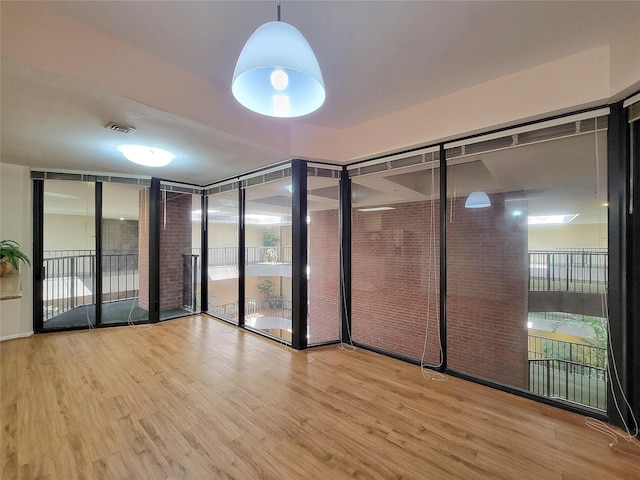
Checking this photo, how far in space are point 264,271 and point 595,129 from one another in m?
4.28

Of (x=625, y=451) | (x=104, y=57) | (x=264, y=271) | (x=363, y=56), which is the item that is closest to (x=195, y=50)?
(x=104, y=57)

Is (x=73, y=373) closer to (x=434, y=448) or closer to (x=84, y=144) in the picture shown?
(x=84, y=144)

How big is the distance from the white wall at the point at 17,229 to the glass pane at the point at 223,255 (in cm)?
262

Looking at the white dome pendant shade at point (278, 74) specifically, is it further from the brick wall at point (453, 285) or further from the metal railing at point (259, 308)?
the metal railing at point (259, 308)

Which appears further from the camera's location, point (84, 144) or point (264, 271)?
point (264, 271)

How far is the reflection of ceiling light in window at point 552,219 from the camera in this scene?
101 inches

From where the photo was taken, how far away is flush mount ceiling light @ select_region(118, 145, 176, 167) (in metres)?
3.05

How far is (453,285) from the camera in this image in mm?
3207

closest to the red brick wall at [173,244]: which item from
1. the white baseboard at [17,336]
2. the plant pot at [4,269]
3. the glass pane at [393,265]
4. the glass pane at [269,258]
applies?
the glass pane at [269,258]

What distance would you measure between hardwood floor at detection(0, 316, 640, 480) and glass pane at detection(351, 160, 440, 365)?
779mm

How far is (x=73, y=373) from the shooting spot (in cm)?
301

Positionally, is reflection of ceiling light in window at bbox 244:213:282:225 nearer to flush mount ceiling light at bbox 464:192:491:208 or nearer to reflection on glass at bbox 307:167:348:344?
reflection on glass at bbox 307:167:348:344

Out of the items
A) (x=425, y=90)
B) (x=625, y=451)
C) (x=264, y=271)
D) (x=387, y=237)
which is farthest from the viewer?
(x=264, y=271)

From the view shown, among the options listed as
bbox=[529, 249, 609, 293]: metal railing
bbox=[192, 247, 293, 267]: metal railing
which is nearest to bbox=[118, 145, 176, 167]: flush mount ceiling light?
bbox=[192, 247, 293, 267]: metal railing
